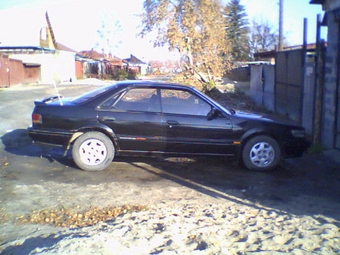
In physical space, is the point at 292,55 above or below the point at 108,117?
above

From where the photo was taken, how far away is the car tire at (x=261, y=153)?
23.8 feet

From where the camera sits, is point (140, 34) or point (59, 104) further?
point (140, 34)

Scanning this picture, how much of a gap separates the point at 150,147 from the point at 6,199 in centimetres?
248

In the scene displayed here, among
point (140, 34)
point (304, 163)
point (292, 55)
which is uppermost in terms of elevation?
point (140, 34)

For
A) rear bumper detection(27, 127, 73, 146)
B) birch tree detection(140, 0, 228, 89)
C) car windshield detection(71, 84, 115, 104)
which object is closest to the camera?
rear bumper detection(27, 127, 73, 146)

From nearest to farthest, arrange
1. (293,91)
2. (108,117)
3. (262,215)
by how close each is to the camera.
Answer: (262,215) → (108,117) → (293,91)

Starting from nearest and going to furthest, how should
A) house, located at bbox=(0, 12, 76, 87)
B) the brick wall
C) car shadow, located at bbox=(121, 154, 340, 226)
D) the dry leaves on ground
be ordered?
1. the dry leaves on ground
2. car shadow, located at bbox=(121, 154, 340, 226)
3. the brick wall
4. house, located at bbox=(0, 12, 76, 87)

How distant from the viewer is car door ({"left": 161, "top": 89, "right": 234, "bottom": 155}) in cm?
706

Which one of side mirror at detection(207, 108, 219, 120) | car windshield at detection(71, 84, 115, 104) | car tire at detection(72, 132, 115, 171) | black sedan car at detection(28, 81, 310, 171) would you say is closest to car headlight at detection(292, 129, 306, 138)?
black sedan car at detection(28, 81, 310, 171)

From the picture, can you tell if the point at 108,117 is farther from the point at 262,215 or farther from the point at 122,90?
the point at 262,215

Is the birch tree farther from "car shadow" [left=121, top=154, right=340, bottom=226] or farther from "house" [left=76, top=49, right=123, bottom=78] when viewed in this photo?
"house" [left=76, top=49, right=123, bottom=78]

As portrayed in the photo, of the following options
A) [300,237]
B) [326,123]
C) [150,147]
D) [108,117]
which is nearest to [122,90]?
[108,117]

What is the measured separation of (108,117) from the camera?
6.96 m

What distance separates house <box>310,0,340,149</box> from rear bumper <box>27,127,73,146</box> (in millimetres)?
→ 5495
